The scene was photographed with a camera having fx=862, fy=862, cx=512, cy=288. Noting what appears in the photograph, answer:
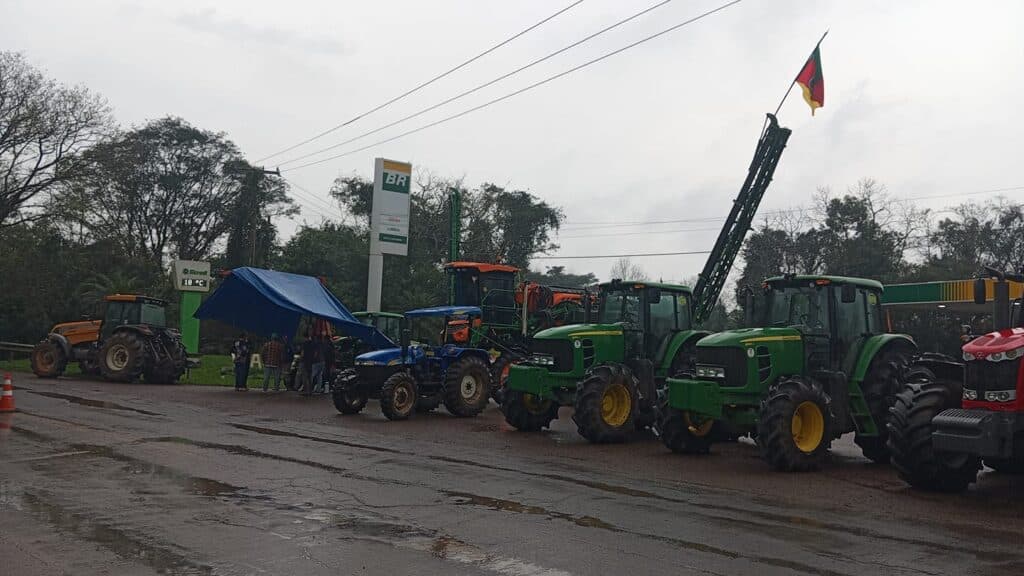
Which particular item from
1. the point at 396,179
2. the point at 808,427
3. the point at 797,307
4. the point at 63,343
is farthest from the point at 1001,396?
the point at 63,343

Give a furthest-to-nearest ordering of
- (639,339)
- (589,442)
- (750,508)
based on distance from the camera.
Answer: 1. (639,339)
2. (589,442)
3. (750,508)

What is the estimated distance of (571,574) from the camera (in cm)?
583

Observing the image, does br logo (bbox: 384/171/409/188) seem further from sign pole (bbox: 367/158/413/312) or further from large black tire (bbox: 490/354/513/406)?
large black tire (bbox: 490/354/513/406)

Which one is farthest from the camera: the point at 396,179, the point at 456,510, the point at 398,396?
the point at 396,179

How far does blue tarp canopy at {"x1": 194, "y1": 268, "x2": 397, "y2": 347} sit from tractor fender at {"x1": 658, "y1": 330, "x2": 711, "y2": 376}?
28.4 ft

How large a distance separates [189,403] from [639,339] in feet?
34.5

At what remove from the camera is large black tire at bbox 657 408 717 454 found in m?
12.1

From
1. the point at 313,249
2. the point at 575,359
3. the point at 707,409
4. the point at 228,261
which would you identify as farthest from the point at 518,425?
the point at 228,261

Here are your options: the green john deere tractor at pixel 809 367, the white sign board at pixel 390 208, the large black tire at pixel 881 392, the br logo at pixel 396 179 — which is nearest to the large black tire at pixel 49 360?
the white sign board at pixel 390 208

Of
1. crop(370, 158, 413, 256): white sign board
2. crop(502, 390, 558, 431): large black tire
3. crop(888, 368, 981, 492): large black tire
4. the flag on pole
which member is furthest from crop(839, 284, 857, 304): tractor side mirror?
crop(370, 158, 413, 256): white sign board

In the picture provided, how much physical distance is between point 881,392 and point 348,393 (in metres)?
10.1

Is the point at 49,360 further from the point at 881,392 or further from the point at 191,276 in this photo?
the point at 881,392

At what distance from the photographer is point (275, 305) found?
20109mm

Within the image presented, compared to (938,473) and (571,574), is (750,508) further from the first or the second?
(571,574)
